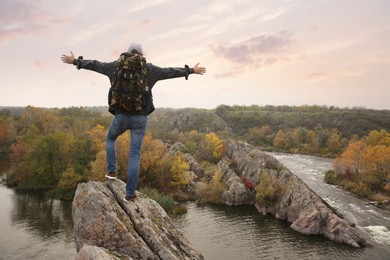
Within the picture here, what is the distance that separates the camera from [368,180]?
Result: 6869 centimetres

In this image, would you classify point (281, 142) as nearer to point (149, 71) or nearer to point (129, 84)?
point (149, 71)

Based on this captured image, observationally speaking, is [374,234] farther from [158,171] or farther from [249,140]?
[249,140]

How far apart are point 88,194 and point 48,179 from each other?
215 ft

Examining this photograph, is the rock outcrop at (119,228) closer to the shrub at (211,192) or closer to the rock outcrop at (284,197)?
the rock outcrop at (284,197)

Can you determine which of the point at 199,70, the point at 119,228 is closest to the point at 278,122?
the point at 199,70

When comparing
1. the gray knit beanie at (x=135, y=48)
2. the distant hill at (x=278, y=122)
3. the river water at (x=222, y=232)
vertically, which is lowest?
the river water at (x=222, y=232)

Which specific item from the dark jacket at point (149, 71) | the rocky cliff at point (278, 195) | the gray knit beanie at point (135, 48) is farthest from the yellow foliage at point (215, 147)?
the gray knit beanie at point (135, 48)

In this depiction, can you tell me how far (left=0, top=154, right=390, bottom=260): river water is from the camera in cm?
4012

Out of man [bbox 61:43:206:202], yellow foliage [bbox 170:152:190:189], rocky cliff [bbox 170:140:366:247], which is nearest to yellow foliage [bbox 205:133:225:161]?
rocky cliff [bbox 170:140:366:247]

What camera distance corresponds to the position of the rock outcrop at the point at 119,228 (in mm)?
8508

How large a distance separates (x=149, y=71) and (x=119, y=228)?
12.8 ft

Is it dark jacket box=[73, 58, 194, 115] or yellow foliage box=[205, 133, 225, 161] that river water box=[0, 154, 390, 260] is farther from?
dark jacket box=[73, 58, 194, 115]

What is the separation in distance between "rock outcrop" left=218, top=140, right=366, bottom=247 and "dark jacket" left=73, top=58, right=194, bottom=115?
4246 centimetres

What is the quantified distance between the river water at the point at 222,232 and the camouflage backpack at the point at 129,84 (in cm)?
3378
